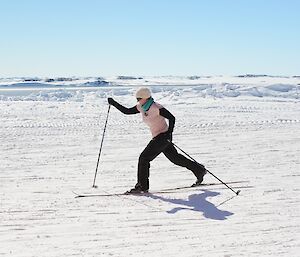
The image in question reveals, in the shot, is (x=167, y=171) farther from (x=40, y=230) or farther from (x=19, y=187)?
(x=40, y=230)

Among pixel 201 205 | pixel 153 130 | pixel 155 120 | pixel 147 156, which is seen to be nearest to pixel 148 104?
pixel 155 120

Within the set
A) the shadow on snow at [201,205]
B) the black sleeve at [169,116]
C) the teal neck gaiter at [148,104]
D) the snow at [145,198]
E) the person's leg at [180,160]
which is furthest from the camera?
the person's leg at [180,160]

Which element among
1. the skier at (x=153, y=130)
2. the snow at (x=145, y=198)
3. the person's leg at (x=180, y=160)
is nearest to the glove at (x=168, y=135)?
the skier at (x=153, y=130)

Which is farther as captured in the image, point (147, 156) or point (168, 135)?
point (147, 156)

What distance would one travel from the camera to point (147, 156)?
6.77 meters

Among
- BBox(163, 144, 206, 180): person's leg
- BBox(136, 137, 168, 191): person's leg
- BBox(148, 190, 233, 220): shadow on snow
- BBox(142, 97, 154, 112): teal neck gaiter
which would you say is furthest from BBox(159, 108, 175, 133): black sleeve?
BBox(148, 190, 233, 220): shadow on snow

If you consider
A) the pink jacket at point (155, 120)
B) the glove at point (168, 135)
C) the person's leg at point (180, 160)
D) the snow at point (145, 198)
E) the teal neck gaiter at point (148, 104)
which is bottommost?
the snow at point (145, 198)

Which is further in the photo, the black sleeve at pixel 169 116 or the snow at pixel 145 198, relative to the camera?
the black sleeve at pixel 169 116

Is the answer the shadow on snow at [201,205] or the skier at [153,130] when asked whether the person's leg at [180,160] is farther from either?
the shadow on snow at [201,205]

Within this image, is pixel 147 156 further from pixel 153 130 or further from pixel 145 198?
pixel 145 198

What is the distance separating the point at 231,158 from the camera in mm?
9680

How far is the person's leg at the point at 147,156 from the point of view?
6734mm

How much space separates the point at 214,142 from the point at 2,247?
7.76 meters

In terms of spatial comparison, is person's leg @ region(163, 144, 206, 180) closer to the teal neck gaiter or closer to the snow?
the snow
